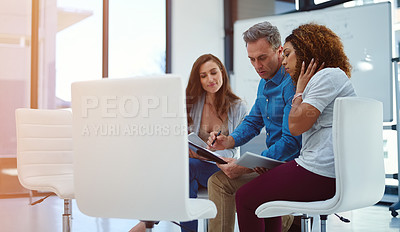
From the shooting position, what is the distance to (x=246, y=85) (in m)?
4.64

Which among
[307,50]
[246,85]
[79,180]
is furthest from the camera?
[246,85]

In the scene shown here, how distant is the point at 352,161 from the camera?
1362 mm

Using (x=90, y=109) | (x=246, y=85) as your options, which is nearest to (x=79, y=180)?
(x=90, y=109)

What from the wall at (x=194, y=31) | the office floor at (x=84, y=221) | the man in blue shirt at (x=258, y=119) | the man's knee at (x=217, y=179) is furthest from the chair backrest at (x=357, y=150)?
the wall at (x=194, y=31)

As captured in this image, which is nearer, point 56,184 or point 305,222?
point 305,222

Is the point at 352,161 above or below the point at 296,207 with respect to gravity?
above

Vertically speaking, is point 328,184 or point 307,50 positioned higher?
point 307,50

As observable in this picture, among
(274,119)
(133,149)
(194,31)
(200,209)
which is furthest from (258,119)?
(194,31)

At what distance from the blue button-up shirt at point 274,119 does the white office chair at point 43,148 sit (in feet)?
2.95

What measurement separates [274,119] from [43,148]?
1.23 metres

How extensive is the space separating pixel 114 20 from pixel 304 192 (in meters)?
4.09

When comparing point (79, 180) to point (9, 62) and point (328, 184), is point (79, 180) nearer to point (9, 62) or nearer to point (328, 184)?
point (328, 184)

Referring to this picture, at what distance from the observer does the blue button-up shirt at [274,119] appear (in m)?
1.78

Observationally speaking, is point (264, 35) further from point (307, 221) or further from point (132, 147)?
point (132, 147)
